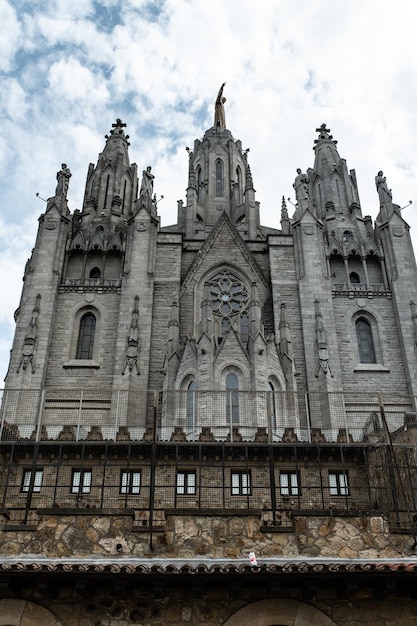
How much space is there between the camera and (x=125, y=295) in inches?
1422

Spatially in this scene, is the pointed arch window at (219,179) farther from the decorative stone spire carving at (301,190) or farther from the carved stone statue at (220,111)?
the carved stone statue at (220,111)

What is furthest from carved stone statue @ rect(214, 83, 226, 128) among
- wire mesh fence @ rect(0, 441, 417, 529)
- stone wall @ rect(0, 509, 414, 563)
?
stone wall @ rect(0, 509, 414, 563)

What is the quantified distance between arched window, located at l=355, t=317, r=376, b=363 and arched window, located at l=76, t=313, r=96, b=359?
16124 mm

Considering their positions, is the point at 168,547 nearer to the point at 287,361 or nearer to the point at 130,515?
the point at 130,515

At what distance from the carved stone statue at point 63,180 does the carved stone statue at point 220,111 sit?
19349 millimetres

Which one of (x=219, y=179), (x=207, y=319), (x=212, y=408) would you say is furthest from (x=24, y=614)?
(x=219, y=179)

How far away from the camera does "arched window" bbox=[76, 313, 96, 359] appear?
3534cm

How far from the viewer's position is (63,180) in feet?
138

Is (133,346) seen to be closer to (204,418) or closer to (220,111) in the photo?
(204,418)

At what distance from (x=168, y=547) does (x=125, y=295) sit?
24897 millimetres

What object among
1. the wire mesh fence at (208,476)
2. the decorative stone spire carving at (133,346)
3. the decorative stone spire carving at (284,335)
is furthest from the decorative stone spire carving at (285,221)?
the wire mesh fence at (208,476)

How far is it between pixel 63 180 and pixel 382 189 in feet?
73.5

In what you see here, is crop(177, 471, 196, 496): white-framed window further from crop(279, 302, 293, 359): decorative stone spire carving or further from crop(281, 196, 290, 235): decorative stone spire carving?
crop(281, 196, 290, 235): decorative stone spire carving

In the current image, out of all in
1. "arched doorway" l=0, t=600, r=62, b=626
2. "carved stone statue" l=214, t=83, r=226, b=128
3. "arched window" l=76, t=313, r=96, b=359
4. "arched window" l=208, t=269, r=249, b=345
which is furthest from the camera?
"carved stone statue" l=214, t=83, r=226, b=128
